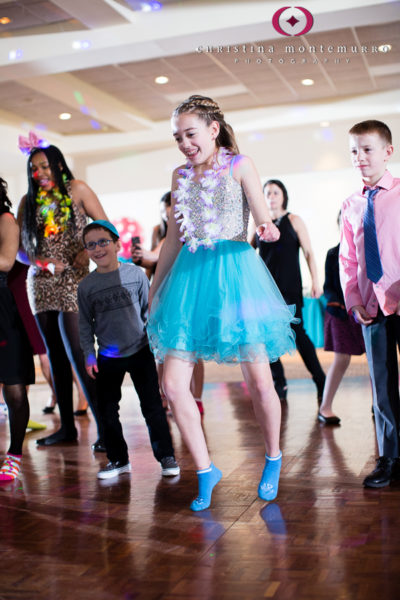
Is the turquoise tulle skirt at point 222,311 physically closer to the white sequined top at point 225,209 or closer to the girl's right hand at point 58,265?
the white sequined top at point 225,209

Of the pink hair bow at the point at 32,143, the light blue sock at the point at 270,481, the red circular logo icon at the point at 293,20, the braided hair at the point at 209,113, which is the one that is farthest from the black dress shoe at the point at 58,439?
the red circular logo icon at the point at 293,20

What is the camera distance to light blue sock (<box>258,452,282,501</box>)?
2.29 metres

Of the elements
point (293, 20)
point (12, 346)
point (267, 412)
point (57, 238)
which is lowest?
point (267, 412)

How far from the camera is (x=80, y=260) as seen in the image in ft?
11.1

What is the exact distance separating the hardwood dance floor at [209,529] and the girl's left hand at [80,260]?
0.89m

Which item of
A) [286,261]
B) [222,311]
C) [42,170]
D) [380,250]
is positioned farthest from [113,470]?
[286,261]

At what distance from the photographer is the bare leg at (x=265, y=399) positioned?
2.22 m

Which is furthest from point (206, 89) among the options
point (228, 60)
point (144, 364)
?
point (144, 364)

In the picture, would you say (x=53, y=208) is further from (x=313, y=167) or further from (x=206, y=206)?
(x=313, y=167)

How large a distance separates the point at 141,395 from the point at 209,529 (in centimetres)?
91

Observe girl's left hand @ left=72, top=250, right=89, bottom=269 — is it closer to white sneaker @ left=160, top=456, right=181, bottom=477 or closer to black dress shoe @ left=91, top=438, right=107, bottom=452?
black dress shoe @ left=91, top=438, right=107, bottom=452

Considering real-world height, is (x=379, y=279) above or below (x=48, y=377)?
above

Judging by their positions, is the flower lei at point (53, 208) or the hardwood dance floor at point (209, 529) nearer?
the hardwood dance floor at point (209, 529)

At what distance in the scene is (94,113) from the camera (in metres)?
9.84
